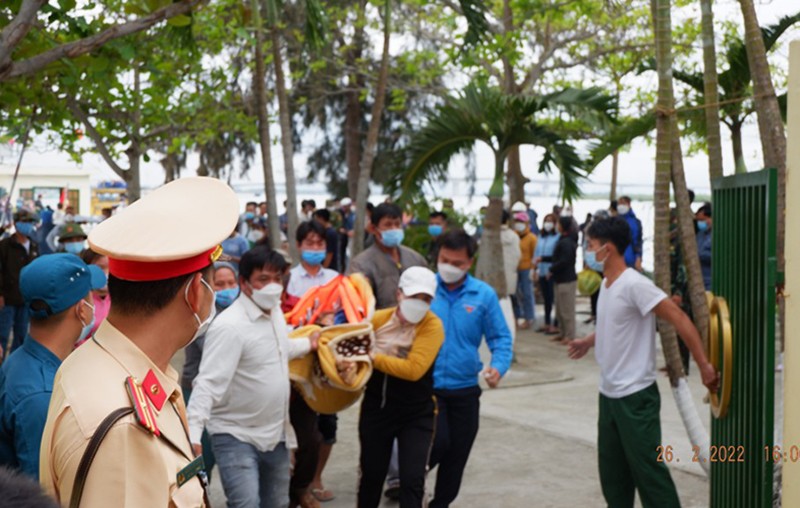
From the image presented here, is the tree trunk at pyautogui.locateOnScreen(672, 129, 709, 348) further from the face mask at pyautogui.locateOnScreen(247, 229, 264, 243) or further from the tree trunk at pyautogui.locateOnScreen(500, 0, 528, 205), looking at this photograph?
the tree trunk at pyautogui.locateOnScreen(500, 0, 528, 205)

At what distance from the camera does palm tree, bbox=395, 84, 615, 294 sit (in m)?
11.9

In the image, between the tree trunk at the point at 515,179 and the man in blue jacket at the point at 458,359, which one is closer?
the man in blue jacket at the point at 458,359

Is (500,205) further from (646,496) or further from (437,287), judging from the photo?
(646,496)

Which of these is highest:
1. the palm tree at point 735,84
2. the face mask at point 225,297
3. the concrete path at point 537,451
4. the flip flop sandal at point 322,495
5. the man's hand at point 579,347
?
the palm tree at point 735,84

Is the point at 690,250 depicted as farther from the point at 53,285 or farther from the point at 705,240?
the point at 705,240

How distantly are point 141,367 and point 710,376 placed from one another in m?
3.45

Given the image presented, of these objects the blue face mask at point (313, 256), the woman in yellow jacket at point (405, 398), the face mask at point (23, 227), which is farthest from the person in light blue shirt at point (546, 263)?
the woman in yellow jacket at point (405, 398)

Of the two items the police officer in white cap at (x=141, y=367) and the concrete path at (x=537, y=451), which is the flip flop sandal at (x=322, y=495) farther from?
the police officer in white cap at (x=141, y=367)

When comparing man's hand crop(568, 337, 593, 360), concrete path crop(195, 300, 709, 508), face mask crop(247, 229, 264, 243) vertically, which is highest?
face mask crop(247, 229, 264, 243)

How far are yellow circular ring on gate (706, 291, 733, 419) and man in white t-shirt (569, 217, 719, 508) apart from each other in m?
0.51

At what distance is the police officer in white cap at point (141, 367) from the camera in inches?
90.3

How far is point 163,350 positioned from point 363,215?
12264 millimetres

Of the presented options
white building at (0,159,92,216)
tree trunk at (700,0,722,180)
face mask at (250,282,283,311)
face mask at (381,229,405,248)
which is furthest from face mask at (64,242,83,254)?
white building at (0,159,92,216)

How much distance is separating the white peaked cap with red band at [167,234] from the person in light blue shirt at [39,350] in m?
1.16
